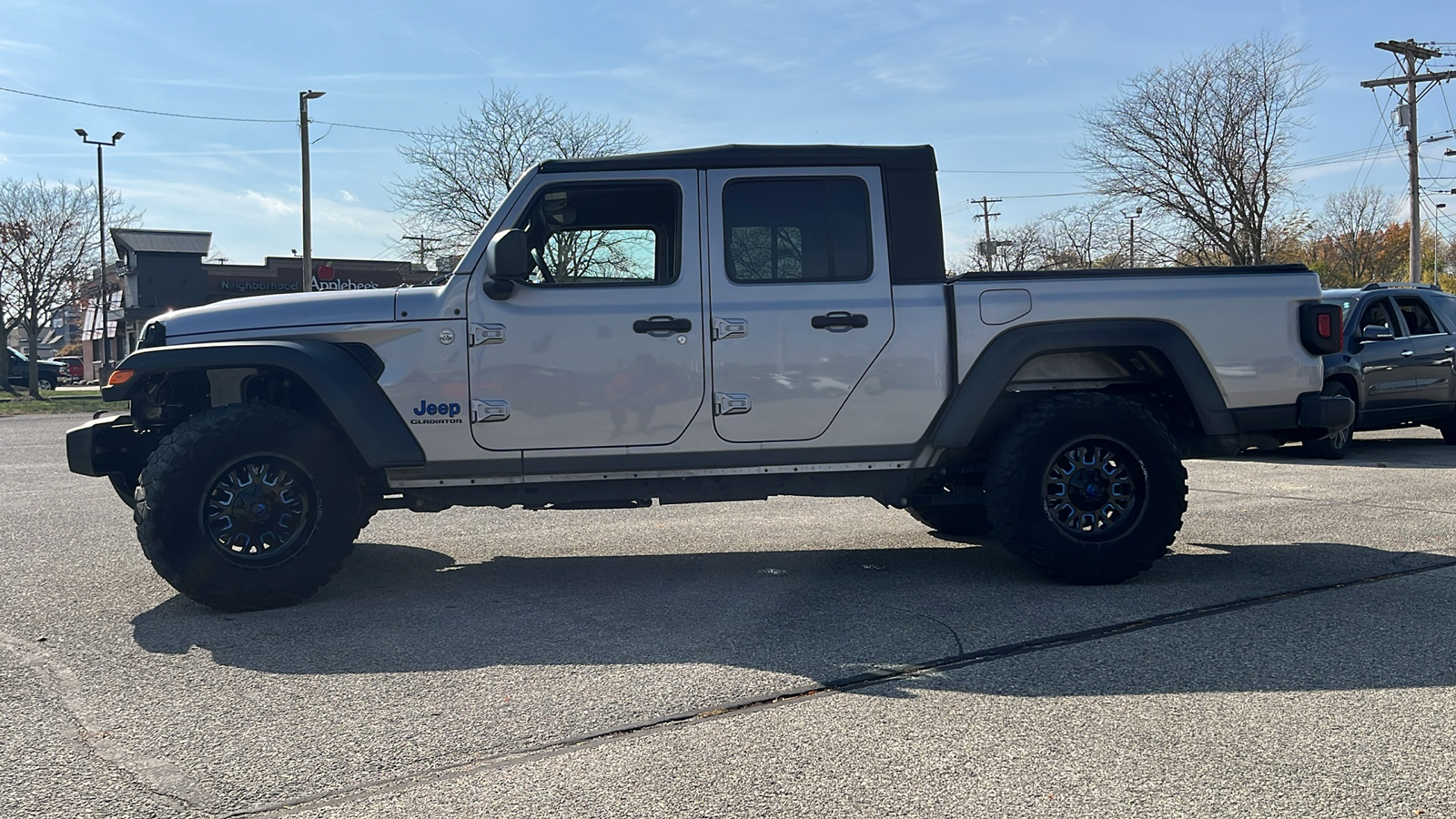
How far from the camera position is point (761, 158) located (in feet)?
19.2

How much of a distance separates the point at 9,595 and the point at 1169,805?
551cm

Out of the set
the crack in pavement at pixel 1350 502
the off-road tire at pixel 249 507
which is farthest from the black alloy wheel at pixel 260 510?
the crack in pavement at pixel 1350 502

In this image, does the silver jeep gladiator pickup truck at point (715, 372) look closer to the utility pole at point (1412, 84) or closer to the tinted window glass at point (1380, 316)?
the tinted window glass at point (1380, 316)

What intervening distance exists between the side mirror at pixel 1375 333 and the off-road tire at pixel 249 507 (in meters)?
10.3

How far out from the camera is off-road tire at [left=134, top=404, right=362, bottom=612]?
5227 millimetres

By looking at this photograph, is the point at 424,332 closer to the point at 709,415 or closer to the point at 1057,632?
the point at 709,415

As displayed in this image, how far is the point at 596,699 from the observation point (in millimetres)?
4008

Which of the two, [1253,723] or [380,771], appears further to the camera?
[1253,723]

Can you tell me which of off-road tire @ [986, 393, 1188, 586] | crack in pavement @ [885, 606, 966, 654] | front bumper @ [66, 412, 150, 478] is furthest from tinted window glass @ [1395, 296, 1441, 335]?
front bumper @ [66, 412, 150, 478]

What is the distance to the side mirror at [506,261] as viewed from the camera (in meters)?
5.45

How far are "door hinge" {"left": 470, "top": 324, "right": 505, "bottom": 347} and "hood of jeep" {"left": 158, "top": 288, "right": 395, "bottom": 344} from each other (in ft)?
1.35

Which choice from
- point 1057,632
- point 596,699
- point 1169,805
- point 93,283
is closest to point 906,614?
point 1057,632

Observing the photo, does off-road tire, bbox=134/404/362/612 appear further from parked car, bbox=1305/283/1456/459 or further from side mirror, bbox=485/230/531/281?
parked car, bbox=1305/283/1456/459

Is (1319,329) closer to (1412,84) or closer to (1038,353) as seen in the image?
(1038,353)
